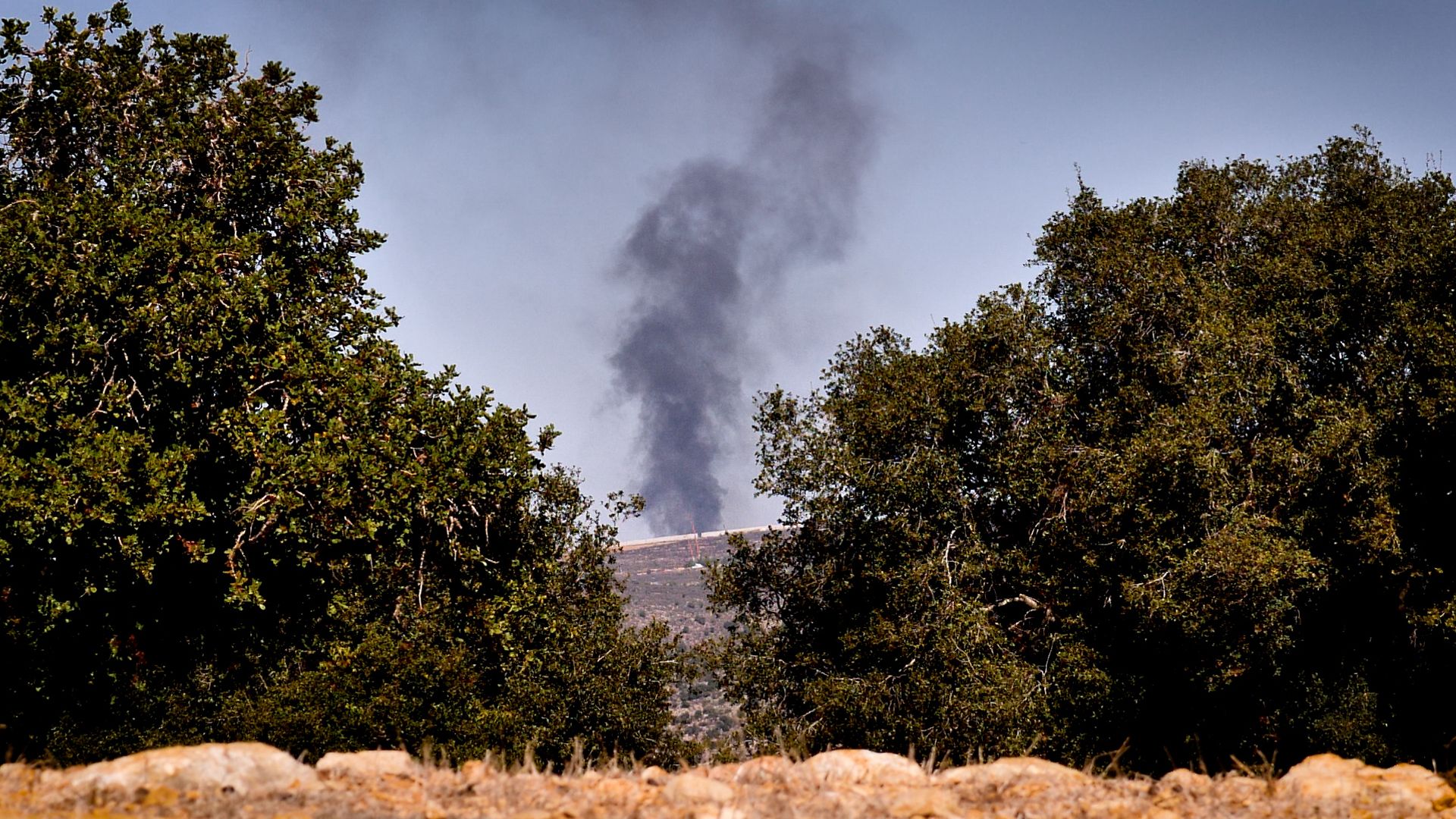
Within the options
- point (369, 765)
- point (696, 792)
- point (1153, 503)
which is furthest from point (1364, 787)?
point (1153, 503)

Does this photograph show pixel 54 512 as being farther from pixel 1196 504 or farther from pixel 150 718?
pixel 150 718

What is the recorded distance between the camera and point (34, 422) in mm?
11945

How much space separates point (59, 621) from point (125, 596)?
91 cm

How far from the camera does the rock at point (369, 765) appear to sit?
20.3 ft

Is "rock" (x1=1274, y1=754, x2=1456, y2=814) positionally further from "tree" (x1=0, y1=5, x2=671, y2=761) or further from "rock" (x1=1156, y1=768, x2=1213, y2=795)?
"tree" (x1=0, y1=5, x2=671, y2=761)

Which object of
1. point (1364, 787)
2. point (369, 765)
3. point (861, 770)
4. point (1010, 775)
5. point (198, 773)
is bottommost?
point (1364, 787)

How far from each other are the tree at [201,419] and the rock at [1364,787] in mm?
10713

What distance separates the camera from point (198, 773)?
5477mm

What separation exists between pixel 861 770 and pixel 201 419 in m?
11.0

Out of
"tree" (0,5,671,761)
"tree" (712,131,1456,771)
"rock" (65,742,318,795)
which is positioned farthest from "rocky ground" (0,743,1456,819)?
"tree" (712,131,1456,771)

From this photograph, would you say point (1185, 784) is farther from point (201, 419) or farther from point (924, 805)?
point (201, 419)

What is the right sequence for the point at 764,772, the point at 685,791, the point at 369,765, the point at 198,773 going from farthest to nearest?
the point at 764,772
the point at 369,765
the point at 685,791
the point at 198,773

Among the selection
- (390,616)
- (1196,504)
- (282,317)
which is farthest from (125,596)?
(1196,504)

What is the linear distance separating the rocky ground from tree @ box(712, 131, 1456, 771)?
1251 cm
